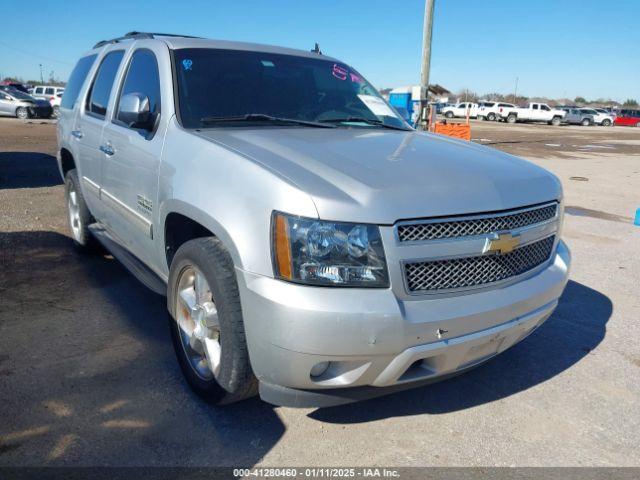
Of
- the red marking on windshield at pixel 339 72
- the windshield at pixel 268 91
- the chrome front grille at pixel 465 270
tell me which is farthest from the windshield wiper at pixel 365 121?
the chrome front grille at pixel 465 270

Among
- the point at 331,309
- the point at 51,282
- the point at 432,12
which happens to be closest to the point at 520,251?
the point at 331,309

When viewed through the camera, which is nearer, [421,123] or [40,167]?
[40,167]

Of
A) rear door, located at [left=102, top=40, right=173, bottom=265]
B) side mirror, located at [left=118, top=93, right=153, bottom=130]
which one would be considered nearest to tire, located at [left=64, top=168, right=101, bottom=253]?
rear door, located at [left=102, top=40, right=173, bottom=265]

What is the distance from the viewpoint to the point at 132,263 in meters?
3.77

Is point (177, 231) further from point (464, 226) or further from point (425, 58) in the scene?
point (425, 58)

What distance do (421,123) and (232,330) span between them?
11894mm

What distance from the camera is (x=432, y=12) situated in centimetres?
1332

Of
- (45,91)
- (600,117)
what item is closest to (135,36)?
(45,91)

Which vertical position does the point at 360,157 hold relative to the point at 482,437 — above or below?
above

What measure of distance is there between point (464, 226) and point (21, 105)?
30947 mm

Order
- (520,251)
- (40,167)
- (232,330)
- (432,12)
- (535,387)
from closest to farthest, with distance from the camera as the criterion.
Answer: (232,330) < (520,251) < (535,387) < (40,167) < (432,12)

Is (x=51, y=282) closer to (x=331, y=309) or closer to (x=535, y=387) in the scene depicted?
(x=331, y=309)

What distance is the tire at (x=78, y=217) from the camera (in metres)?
4.96

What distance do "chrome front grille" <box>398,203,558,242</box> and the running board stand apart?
174 centimetres
